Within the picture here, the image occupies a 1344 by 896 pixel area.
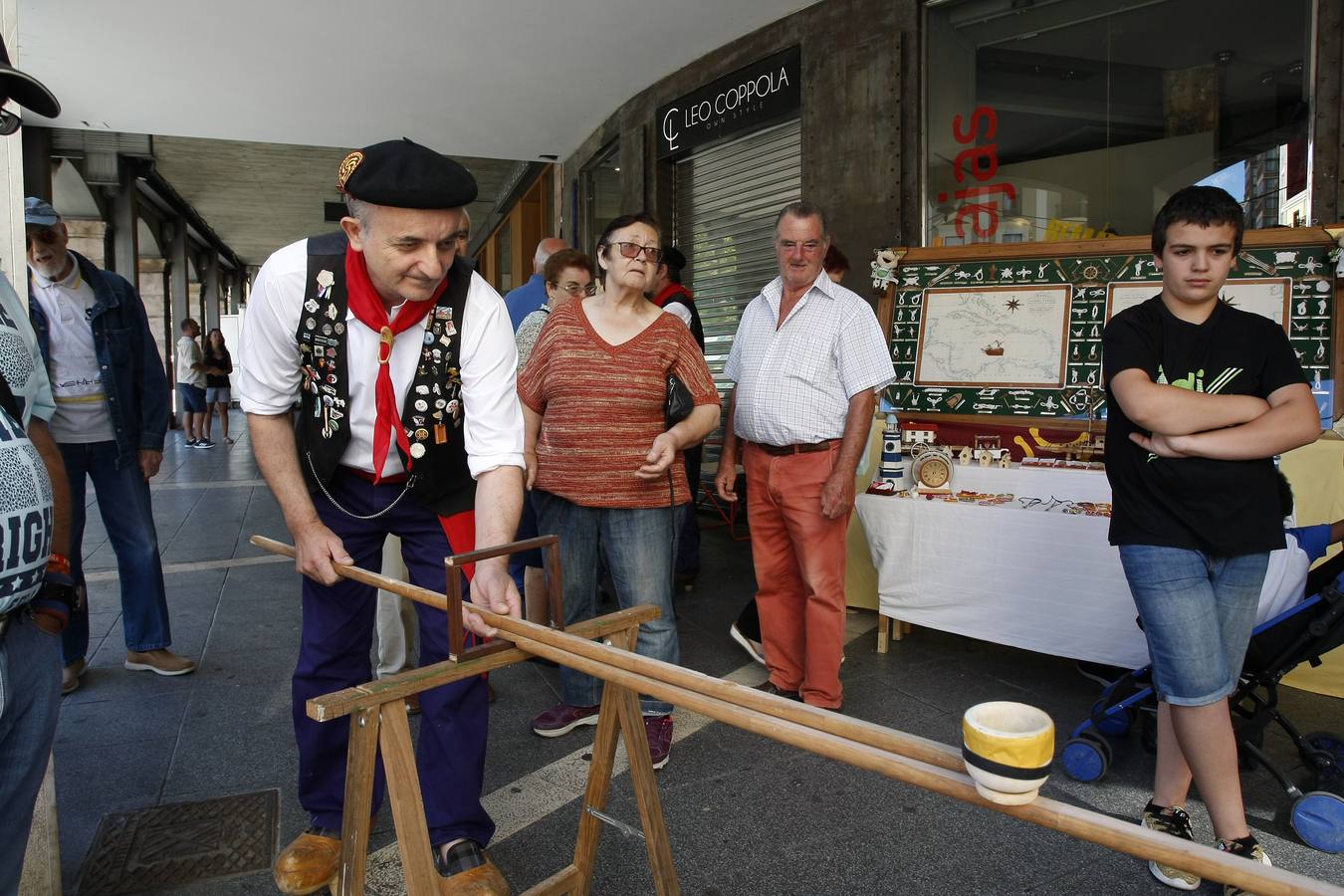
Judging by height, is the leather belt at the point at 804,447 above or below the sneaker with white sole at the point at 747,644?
above

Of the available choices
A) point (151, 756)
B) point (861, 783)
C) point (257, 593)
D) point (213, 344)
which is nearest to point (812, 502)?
point (861, 783)

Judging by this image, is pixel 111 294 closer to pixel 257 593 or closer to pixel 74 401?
pixel 74 401

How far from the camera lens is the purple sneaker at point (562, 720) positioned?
10.9ft

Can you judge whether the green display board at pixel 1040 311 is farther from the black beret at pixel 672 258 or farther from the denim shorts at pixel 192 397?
the denim shorts at pixel 192 397

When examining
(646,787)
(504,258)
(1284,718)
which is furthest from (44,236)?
(504,258)

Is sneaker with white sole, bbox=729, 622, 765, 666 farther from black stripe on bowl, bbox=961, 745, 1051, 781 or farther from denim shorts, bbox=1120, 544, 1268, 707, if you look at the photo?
black stripe on bowl, bbox=961, 745, 1051, 781

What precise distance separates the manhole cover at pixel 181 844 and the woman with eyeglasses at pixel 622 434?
3.87 ft

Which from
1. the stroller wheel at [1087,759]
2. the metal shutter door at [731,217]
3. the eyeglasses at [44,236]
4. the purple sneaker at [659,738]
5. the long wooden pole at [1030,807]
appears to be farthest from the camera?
the metal shutter door at [731,217]

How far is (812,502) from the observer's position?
3.53 meters

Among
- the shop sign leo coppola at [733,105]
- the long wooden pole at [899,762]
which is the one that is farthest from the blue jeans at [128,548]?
the shop sign leo coppola at [733,105]

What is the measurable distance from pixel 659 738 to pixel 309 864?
1.18m

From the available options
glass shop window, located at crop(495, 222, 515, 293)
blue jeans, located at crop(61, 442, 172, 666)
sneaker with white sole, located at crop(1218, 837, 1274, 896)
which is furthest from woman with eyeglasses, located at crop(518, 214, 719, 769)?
glass shop window, located at crop(495, 222, 515, 293)

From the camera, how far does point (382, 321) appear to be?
7.00ft

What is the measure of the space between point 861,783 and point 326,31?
6681 mm
